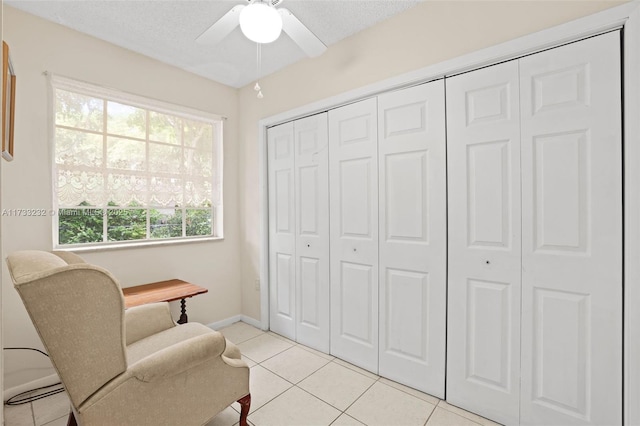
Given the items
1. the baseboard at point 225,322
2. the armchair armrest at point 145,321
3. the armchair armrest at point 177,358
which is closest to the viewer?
the armchair armrest at point 177,358

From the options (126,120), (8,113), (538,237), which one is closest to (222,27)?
(8,113)

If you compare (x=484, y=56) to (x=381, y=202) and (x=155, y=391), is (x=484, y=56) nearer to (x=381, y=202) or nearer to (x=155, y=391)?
(x=381, y=202)

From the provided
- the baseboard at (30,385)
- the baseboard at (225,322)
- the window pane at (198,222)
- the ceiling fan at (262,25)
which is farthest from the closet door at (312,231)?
the baseboard at (30,385)

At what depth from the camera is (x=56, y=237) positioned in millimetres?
2221

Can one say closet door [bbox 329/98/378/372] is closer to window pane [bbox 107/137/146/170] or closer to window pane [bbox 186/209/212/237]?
window pane [bbox 186/209/212/237]

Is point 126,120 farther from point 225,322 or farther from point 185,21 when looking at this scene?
point 225,322

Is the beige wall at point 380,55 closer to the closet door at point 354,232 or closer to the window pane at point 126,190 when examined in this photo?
the closet door at point 354,232

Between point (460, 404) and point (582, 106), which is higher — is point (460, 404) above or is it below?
below

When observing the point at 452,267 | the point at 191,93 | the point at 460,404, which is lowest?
the point at 460,404

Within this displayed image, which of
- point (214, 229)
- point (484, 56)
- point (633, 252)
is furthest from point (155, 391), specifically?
point (484, 56)

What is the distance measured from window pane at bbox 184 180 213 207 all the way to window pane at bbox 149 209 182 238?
0.16 m

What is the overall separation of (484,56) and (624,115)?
29.6 inches

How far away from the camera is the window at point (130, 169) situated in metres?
2.29

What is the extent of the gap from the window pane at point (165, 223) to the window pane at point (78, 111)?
0.86m
